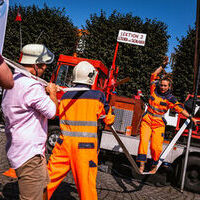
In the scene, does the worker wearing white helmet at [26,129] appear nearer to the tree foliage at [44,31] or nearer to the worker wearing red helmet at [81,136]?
the worker wearing red helmet at [81,136]

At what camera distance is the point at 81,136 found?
99.1 inches

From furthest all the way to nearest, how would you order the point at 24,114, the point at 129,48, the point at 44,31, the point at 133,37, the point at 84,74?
the point at 44,31
the point at 129,48
the point at 133,37
the point at 84,74
the point at 24,114

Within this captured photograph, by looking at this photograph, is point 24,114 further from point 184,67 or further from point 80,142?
point 184,67

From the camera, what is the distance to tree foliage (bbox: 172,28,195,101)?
1248 centimetres

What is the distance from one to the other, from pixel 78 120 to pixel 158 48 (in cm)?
1309

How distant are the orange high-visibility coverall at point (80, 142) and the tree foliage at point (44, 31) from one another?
464 inches

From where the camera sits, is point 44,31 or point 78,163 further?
point 44,31

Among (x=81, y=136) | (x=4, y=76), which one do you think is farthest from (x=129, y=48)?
(x=4, y=76)

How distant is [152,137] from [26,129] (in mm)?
3222

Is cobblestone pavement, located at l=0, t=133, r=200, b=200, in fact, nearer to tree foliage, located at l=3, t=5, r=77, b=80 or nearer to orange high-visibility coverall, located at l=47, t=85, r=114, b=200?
orange high-visibility coverall, located at l=47, t=85, r=114, b=200

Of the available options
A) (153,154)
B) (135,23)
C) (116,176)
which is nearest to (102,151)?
(116,176)

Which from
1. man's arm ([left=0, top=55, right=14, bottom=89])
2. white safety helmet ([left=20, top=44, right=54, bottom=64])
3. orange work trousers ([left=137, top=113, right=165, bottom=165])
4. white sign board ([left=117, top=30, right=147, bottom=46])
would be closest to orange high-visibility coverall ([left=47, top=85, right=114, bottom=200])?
white safety helmet ([left=20, top=44, right=54, bottom=64])

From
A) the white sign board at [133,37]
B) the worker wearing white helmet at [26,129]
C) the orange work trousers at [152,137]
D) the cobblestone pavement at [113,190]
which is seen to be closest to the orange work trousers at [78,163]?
the worker wearing white helmet at [26,129]

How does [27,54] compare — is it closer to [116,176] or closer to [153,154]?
[153,154]
